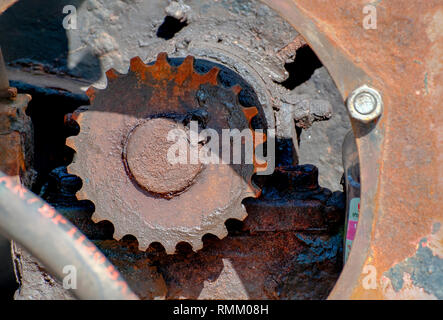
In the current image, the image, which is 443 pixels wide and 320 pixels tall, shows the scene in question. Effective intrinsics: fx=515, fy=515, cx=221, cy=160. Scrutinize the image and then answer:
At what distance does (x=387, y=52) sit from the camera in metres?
1.18

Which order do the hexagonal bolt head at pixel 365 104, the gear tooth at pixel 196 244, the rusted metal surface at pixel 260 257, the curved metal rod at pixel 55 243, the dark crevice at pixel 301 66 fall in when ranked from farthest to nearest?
the dark crevice at pixel 301 66 → the rusted metal surface at pixel 260 257 → the gear tooth at pixel 196 244 → the hexagonal bolt head at pixel 365 104 → the curved metal rod at pixel 55 243

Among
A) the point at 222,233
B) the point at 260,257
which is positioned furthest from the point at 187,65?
the point at 260,257

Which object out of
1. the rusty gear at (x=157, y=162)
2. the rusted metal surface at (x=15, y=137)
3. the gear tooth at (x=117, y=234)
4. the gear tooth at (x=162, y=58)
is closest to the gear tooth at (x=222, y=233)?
the rusty gear at (x=157, y=162)

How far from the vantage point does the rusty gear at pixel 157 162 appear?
1.64 metres

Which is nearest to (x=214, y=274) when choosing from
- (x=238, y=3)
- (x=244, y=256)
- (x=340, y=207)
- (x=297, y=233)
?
(x=244, y=256)

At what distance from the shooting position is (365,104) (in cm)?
117

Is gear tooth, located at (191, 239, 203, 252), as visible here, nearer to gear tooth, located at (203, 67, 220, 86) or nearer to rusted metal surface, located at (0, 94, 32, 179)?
gear tooth, located at (203, 67, 220, 86)

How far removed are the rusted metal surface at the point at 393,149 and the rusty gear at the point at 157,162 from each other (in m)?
0.54

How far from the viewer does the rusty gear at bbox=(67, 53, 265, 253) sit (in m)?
1.64

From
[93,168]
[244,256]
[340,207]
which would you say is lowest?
[244,256]

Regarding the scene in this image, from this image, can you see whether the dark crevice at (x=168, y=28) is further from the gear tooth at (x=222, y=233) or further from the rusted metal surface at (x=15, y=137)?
the gear tooth at (x=222, y=233)

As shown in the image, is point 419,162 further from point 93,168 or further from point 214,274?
point 93,168

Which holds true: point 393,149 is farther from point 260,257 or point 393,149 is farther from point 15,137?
point 15,137

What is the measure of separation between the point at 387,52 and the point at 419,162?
0.86 feet
